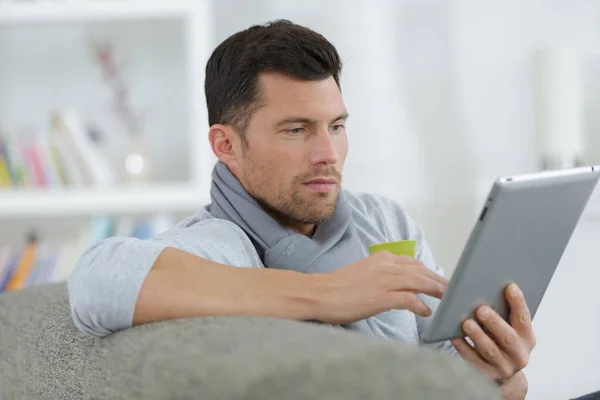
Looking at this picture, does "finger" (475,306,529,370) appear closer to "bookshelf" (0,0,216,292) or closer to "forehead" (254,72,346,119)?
"forehead" (254,72,346,119)

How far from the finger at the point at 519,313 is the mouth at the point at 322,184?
0.45 metres

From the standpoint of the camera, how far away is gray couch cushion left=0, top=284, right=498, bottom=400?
0.80 m

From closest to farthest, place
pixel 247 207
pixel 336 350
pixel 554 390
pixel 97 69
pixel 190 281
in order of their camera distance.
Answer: pixel 336 350 < pixel 190 281 < pixel 247 207 < pixel 554 390 < pixel 97 69

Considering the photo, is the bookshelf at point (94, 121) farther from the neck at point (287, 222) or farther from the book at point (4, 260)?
the neck at point (287, 222)

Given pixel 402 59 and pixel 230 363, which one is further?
pixel 402 59

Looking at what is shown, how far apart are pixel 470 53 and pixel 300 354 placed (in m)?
2.82

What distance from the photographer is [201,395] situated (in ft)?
2.84

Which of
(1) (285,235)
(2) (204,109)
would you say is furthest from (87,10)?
(1) (285,235)

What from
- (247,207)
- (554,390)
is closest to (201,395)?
(247,207)

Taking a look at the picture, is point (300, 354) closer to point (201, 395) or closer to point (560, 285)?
point (201, 395)

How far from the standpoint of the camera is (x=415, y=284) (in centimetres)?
121

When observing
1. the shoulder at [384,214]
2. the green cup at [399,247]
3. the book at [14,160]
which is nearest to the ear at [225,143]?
the shoulder at [384,214]

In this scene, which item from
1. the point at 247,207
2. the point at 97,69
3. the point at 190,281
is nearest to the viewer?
the point at 190,281

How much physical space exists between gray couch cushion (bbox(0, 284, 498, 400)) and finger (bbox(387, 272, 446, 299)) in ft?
0.76
